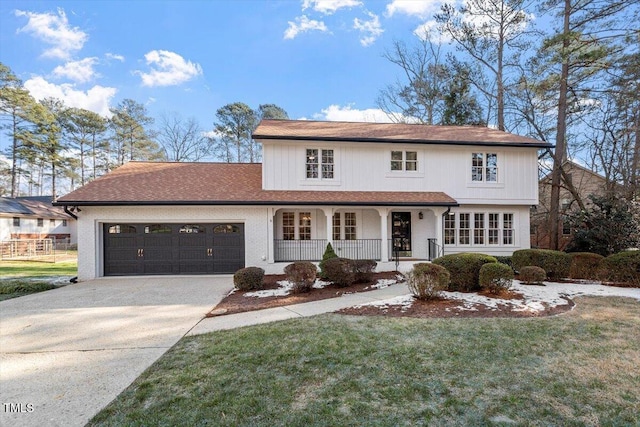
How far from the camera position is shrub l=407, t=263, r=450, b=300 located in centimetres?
701

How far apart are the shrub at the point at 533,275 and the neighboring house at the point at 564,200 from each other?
8.79m

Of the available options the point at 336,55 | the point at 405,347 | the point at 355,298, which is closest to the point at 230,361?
the point at 405,347

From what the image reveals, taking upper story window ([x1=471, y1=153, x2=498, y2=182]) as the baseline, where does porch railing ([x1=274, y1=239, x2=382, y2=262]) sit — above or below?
below

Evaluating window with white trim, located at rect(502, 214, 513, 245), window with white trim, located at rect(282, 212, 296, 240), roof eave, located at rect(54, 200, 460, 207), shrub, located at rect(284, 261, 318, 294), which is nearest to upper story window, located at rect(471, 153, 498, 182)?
window with white trim, located at rect(502, 214, 513, 245)

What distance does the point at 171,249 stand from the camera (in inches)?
465

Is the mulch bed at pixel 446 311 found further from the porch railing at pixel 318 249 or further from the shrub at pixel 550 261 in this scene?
the porch railing at pixel 318 249

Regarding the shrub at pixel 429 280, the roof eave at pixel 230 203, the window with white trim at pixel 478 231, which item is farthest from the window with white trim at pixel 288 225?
the window with white trim at pixel 478 231

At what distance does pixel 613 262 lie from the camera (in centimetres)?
938

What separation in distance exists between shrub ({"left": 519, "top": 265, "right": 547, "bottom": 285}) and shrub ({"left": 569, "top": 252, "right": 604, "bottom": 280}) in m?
1.99

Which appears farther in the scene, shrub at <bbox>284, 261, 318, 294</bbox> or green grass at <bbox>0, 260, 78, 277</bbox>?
green grass at <bbox>0, 260, 78, 277</bbox>

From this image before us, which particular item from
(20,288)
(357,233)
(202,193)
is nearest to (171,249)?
(202,193)

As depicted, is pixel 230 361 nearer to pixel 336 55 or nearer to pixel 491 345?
pixel 491 345

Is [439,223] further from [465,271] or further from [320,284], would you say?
[320,284]

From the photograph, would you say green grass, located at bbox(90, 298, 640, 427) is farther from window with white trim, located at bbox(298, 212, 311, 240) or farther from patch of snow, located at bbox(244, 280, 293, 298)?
window with white trim, located at bbox(298, 212, 311, 240)
